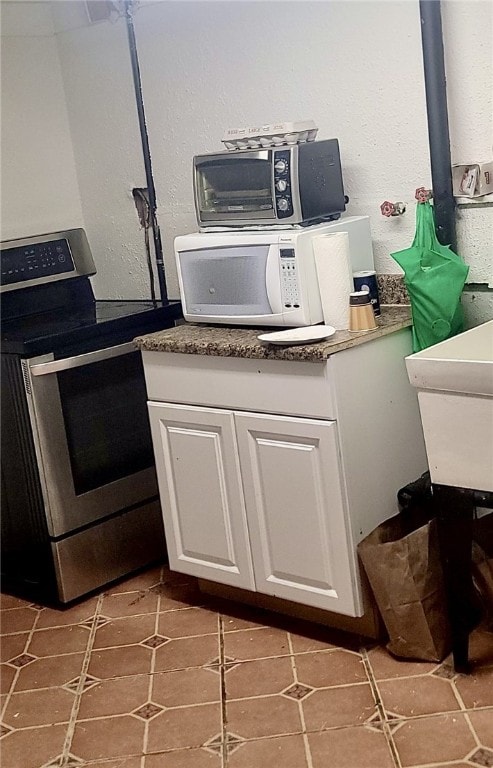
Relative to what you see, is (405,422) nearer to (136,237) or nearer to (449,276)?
(449,276)

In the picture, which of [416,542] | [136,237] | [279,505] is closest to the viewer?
[416,542]

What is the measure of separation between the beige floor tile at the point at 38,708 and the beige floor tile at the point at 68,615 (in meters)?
0.38

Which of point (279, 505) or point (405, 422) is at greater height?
point (405, 422)

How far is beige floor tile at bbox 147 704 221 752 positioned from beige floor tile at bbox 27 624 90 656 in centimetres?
50

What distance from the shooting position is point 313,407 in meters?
2.35

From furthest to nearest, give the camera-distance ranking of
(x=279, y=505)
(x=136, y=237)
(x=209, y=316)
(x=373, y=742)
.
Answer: (x=136, y=237) → (x=209, y=316) → (x=279, y=505) → (x=373, y=742)

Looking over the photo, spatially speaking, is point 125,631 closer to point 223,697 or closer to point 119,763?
point 223,697

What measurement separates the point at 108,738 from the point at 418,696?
76 cm

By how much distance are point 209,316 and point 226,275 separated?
147 mm

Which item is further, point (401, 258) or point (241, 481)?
point (241, 481)

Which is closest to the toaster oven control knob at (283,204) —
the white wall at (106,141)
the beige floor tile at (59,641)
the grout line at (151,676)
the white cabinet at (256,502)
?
the white cabinet at (256,502)

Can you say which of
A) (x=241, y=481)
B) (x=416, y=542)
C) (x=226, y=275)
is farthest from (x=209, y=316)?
(x=416, y=542)

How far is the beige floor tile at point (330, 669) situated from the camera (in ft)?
7.70

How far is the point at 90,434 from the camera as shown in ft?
9.72
